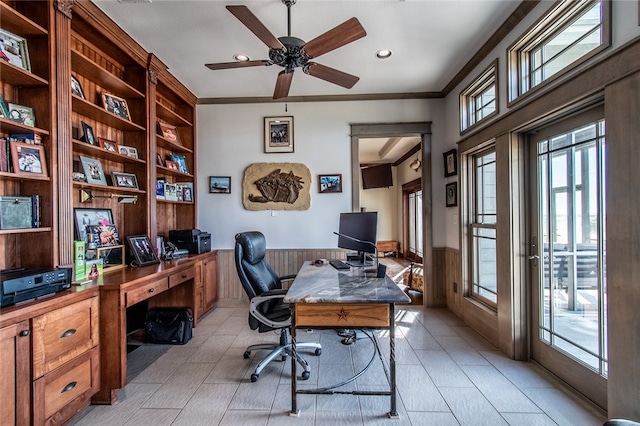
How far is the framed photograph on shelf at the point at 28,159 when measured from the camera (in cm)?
174

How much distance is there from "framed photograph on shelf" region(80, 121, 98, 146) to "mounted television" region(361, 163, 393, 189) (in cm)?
627

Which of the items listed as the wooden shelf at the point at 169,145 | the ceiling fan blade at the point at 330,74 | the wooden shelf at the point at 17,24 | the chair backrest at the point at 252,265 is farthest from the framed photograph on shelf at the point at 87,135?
the ceiling fan blade at the point at 330,74

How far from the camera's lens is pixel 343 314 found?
1.73 m

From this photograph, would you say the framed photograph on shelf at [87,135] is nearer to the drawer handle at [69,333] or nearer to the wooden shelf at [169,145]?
the wooden shelf at [169,145]

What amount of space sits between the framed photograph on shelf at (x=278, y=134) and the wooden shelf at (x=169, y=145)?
1.04 meters

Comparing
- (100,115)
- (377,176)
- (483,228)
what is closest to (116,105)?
(100,115)

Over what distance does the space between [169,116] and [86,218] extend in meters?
1.66

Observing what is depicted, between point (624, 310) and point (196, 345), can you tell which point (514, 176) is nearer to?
point (624, 310)

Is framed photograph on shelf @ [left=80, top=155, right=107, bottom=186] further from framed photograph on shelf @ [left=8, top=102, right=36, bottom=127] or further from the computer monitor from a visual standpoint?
the computer monitor

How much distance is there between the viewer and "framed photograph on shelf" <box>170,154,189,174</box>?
363 cm

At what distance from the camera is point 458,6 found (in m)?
2.26

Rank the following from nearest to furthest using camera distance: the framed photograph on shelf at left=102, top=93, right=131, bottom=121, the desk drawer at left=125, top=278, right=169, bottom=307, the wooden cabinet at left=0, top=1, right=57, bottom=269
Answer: the wooden cabinet at left=0, top=1, right=57, bottom=269 < the desk drawer at left=125, top=278, right=169, bottom=307 < the framed photograph on shelf at left=102, top=93, right=131, bottom=121

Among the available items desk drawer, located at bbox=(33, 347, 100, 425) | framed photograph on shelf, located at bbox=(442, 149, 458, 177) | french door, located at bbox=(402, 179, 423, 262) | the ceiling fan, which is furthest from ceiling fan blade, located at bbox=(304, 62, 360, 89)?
french door, located at bbox=(402, 179, 423, 262)

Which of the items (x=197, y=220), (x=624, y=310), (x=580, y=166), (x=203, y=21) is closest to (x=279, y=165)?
(x=197, y=220)
